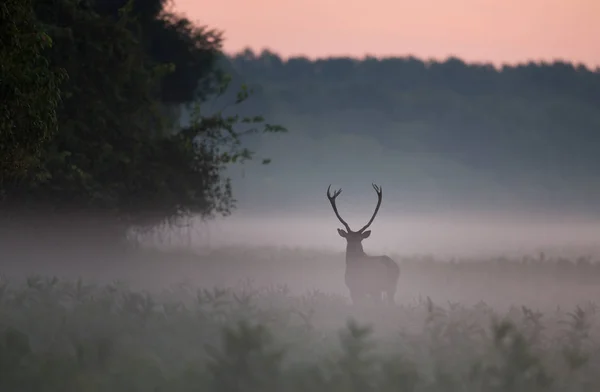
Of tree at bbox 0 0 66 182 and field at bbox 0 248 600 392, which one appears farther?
tree at bbox 0 0 66 182

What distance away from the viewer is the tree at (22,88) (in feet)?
38.0

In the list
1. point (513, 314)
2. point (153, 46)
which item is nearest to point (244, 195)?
point (153, 46)

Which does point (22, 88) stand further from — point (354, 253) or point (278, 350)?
point (354, 253)

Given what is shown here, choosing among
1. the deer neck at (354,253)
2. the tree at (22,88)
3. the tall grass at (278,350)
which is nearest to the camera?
the tall grass at (278,350)

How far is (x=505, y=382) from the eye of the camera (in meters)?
8.75

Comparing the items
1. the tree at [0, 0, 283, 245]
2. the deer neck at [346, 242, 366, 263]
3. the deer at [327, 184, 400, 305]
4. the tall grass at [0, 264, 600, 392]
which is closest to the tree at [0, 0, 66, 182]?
the tall grass at [0, 264, 600, 392]

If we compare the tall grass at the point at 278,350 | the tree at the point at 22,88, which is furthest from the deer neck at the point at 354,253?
the tree at the point at 22,88

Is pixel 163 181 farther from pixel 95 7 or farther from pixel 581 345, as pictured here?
pixel 581 345

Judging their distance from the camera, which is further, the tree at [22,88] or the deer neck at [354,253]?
the deer neck at [354,253]

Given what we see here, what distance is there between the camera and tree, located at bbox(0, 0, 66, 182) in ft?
38.0

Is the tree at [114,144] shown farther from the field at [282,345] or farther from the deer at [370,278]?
the deer at [370,278]

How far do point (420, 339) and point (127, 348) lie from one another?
3.05 metres

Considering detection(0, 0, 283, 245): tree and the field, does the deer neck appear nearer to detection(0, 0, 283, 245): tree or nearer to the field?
the field

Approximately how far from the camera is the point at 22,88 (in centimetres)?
1191
